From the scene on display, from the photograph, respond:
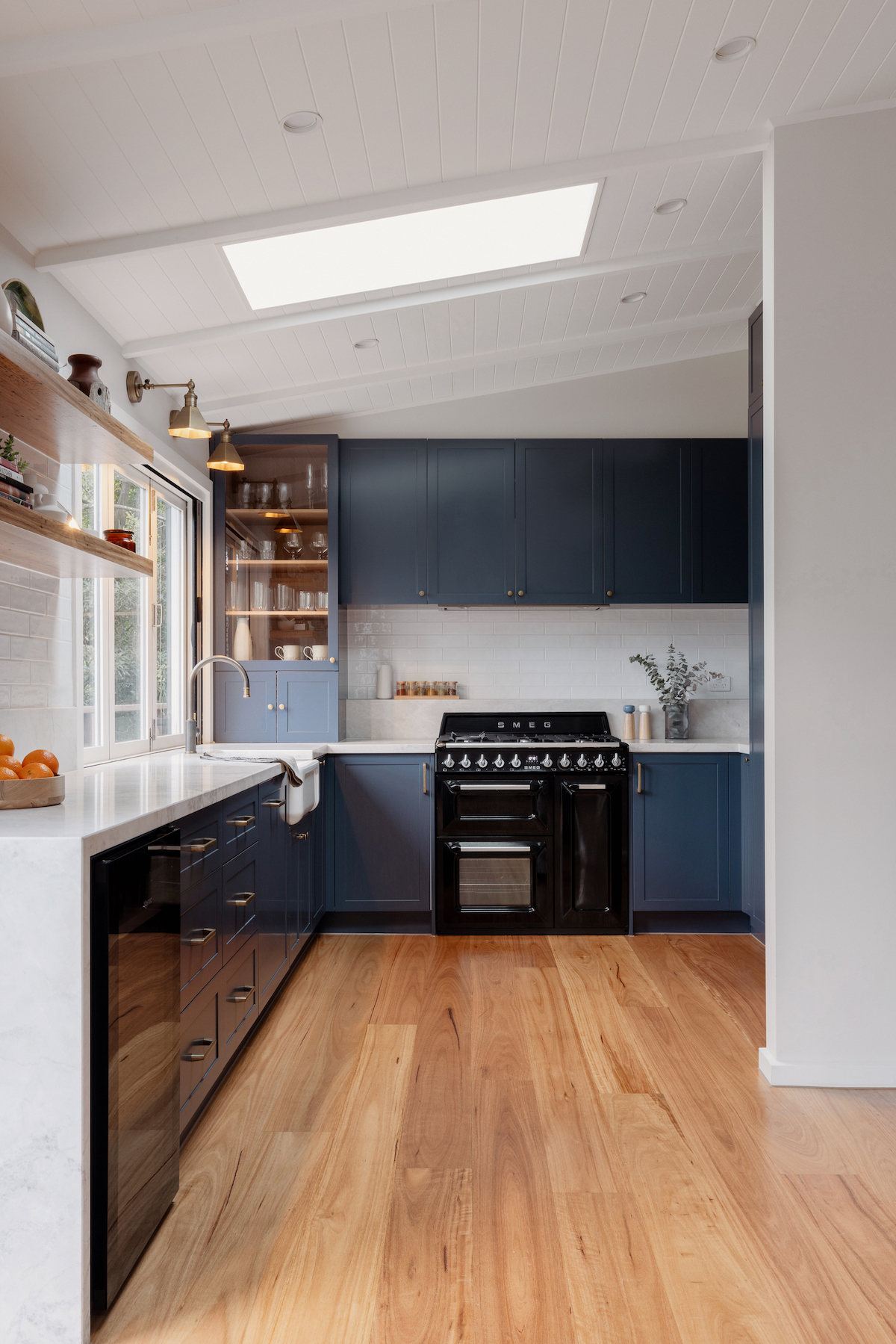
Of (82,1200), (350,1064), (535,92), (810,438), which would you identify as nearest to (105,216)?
(535,92)

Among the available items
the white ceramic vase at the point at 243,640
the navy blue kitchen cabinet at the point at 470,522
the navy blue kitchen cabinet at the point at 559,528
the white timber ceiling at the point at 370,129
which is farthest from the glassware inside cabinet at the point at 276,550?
the navy blue kitchen cabinet at the point at 559,528

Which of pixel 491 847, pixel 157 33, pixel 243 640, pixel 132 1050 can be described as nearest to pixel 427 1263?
pixel 132 1050

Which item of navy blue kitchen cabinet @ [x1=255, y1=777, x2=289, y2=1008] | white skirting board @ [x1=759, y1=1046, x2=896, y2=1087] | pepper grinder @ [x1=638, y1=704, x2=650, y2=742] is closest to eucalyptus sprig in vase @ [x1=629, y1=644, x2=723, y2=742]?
pepper grinder @ [x1=638, y1=704, x2=650, y2=742]

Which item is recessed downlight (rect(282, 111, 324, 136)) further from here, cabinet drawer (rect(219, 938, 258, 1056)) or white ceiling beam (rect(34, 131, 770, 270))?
cabinet drawer (rect(219, 938, 258, 1056))

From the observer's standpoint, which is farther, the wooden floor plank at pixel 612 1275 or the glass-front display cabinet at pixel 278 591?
the glass-front display cabinet at pixel 278 591

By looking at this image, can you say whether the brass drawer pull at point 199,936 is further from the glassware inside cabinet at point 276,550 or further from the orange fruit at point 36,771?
the glassware inside cabinet at point 276,550

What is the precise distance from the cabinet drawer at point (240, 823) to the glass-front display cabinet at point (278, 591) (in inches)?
60.9

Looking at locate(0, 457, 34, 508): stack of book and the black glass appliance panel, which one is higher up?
locate(0, 457, 34, 508): stack of book

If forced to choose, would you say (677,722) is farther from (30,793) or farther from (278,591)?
(30,793)

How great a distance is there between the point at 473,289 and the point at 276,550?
5.45ft

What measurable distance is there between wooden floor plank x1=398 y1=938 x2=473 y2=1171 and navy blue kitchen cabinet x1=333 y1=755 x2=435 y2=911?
575 mm

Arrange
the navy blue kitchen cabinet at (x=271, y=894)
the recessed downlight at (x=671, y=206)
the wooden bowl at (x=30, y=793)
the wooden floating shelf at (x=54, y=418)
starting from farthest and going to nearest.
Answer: the recessed downlight at (x=671, y=206) → the navy blue kitchen cabinet at (x=271, y=894) → the wooden floating shelf at (x=54, y=418) → the wooden bowl at (x=30, y=793)

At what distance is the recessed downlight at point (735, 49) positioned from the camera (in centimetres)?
224

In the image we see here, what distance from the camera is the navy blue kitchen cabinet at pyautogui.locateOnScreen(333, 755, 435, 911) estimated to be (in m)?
4.16
